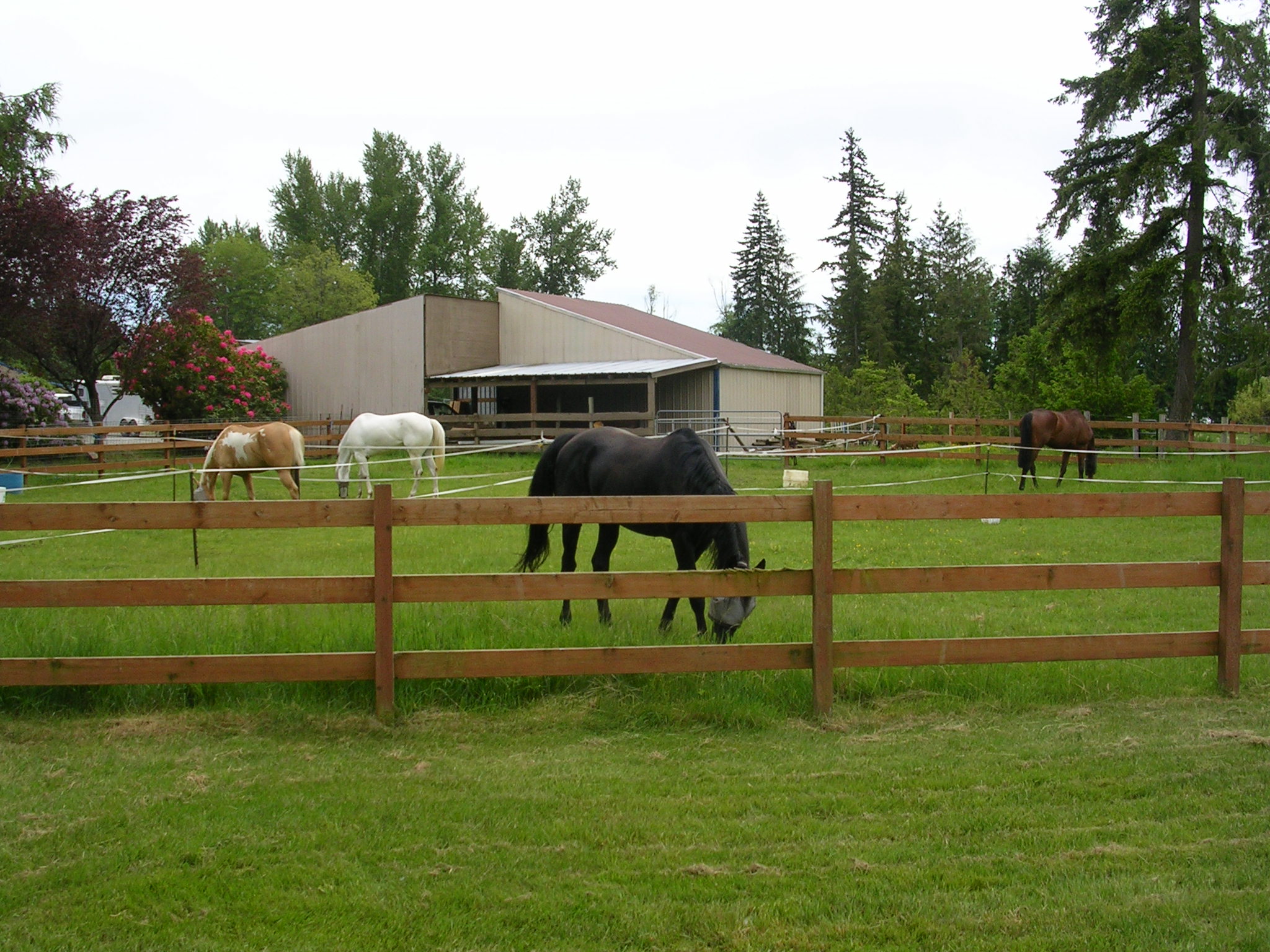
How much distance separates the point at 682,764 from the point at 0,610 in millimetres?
4597

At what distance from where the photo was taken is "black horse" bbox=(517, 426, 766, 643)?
5.82 m

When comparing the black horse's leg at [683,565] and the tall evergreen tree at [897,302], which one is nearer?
→ the black horse's leg at [683,565]

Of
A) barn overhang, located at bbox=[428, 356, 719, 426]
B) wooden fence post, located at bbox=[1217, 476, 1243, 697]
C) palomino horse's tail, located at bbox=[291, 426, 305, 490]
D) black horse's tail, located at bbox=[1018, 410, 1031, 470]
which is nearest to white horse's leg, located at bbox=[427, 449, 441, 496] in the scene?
palomino horse's tail, located at bbox=[291, 426, 305, 490]

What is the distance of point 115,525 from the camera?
4.72m

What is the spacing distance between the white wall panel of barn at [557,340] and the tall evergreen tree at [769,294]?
31585 mm

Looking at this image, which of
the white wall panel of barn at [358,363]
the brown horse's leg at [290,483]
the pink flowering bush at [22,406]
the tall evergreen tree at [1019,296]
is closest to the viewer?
the brown horse's leg at [290,483]

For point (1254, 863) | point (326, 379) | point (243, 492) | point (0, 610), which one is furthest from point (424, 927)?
point (326, 379)

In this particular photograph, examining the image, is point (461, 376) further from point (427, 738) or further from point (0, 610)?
point (427, 738)

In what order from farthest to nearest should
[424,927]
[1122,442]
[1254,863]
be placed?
[1122,442] → [1254,863] → [424,927]

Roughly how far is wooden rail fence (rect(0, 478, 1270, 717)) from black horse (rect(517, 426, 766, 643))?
26.9 inches

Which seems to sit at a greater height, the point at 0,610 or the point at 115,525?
the point at 115,525

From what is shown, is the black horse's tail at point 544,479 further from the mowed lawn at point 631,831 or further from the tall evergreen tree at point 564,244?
the tall evergreen tree at point 564,244

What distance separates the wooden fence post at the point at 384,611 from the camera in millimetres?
4707

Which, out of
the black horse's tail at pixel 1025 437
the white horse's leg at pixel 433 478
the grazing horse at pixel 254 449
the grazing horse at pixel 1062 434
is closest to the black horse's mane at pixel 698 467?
the white horse's leg at pixel 433 478
